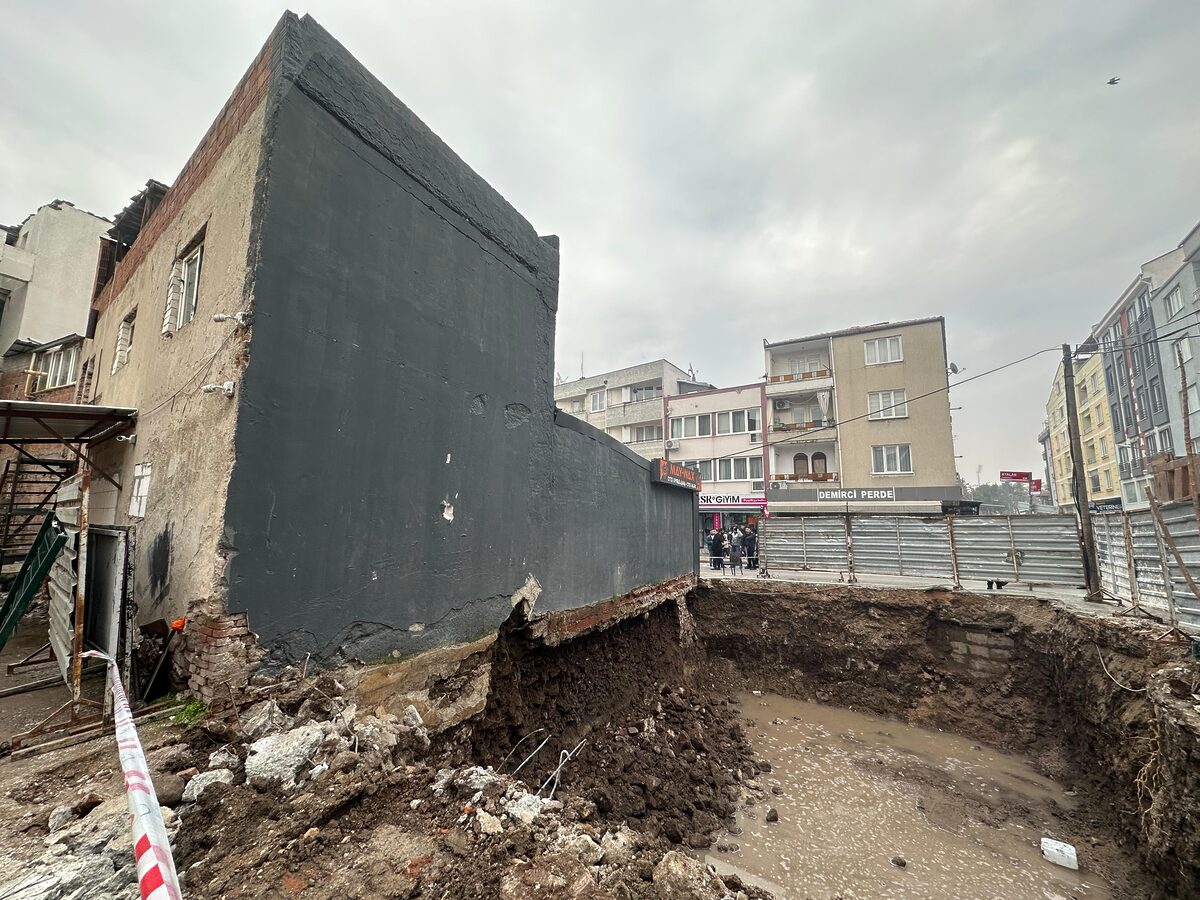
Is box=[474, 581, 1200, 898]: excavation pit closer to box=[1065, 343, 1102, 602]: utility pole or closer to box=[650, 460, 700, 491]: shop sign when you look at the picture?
box=[1065, 343, 1102, 602]: utility pole

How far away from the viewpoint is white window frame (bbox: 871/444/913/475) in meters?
22.7

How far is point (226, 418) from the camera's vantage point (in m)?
3.80

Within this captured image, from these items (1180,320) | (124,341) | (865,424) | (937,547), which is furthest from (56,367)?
(1180,320)

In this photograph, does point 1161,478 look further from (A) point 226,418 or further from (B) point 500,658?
(A) point 226,418

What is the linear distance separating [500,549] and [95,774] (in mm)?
3509

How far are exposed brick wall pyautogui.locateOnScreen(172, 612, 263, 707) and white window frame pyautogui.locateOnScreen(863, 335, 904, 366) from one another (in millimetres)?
26408

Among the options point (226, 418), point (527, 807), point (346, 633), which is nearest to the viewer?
point (527, 807)

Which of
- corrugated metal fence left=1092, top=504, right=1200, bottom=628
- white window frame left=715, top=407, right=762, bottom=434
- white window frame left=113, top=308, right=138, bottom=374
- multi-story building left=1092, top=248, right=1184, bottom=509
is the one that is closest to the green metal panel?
white window frame left=113, top=308, right=138, bottom=374

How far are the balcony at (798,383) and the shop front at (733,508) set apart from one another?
18.2 feet

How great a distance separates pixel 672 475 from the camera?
35.5ft

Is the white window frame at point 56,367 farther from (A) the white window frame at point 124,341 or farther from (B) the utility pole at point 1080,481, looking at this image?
(B) the utility pole at point 1080,481

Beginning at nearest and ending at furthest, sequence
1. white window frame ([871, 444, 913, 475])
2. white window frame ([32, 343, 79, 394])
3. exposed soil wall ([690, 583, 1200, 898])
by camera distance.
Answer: exposed soil wall ([690, 583, 1200, 898]) → white window frame ([32, 343, 79, 394]) → white window frame ([871, 444, 913, 475])

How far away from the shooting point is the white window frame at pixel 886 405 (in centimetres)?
2288

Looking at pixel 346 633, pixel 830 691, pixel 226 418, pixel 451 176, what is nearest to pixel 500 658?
pixel 346 633
